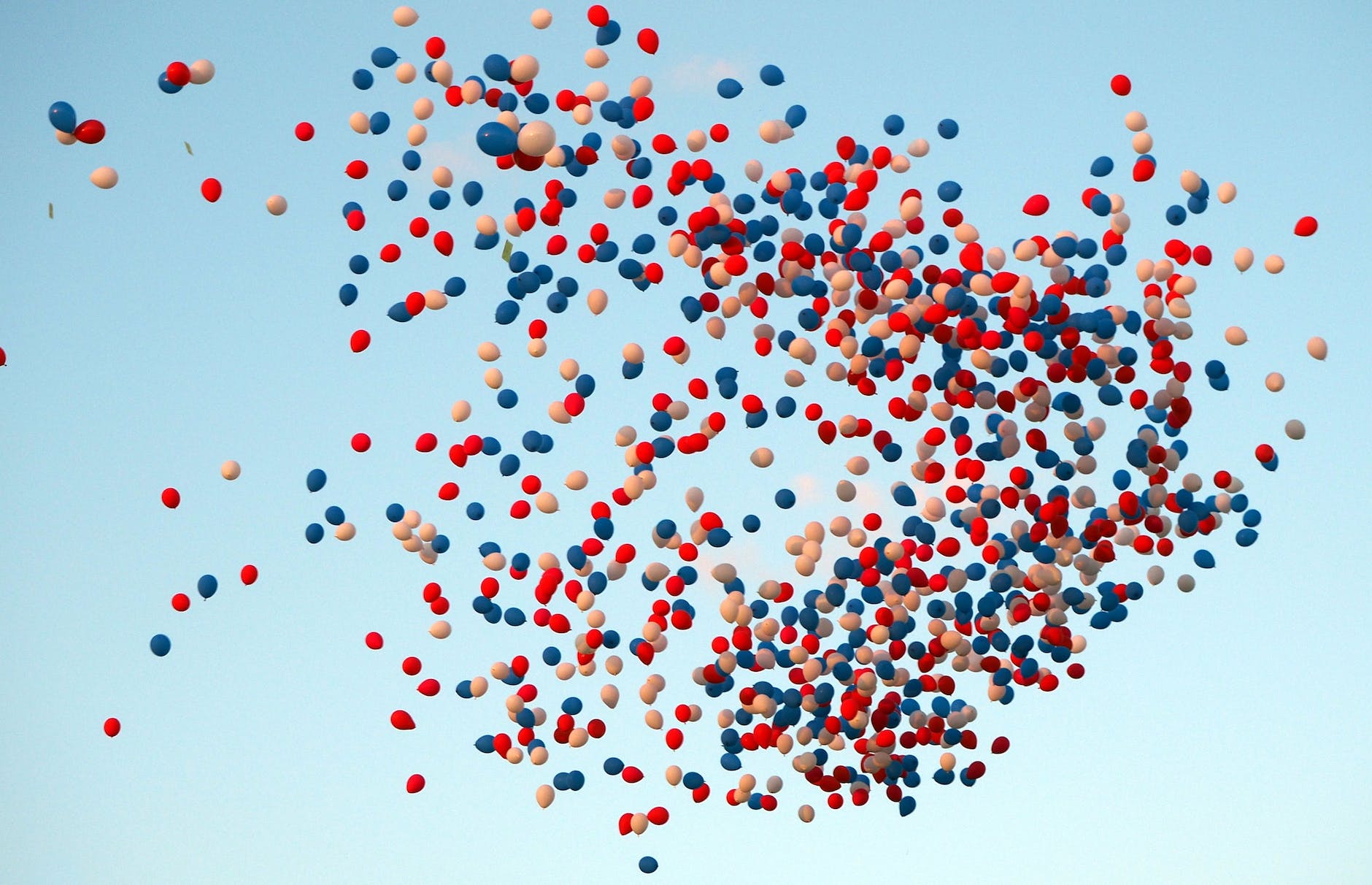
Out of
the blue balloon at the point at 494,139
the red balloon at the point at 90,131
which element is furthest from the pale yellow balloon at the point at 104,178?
the blue balloon at the point at 494,139

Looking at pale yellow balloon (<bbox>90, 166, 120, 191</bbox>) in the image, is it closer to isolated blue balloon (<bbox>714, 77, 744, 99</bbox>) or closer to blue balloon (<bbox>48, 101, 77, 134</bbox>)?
blue balloon (<bbox>48, 101, 77, 134</bbox>)

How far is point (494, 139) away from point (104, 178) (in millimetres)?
2605

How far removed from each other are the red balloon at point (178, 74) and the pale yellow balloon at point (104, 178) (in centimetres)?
72

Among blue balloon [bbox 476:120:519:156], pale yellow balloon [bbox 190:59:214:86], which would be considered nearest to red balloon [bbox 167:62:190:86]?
pale yellow balloon [bbox 190:59:214:86]

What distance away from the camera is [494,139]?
472 inches

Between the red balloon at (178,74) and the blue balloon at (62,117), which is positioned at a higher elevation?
the red balloon at (178,74)

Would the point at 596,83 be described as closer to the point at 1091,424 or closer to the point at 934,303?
the point at 934,303

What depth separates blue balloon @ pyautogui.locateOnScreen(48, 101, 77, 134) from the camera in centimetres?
1192

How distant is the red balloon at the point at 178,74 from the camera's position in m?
12.2

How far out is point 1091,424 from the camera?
1266cm

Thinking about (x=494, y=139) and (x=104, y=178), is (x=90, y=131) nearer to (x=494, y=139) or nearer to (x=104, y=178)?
(x=104, y=178)

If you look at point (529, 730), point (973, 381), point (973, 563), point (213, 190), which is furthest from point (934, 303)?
point (213, 190)

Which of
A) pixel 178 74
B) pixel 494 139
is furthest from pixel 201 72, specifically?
pixel 494 139

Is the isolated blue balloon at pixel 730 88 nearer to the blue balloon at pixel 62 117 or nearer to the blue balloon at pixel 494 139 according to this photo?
the blue balloon at pixel 494 139
